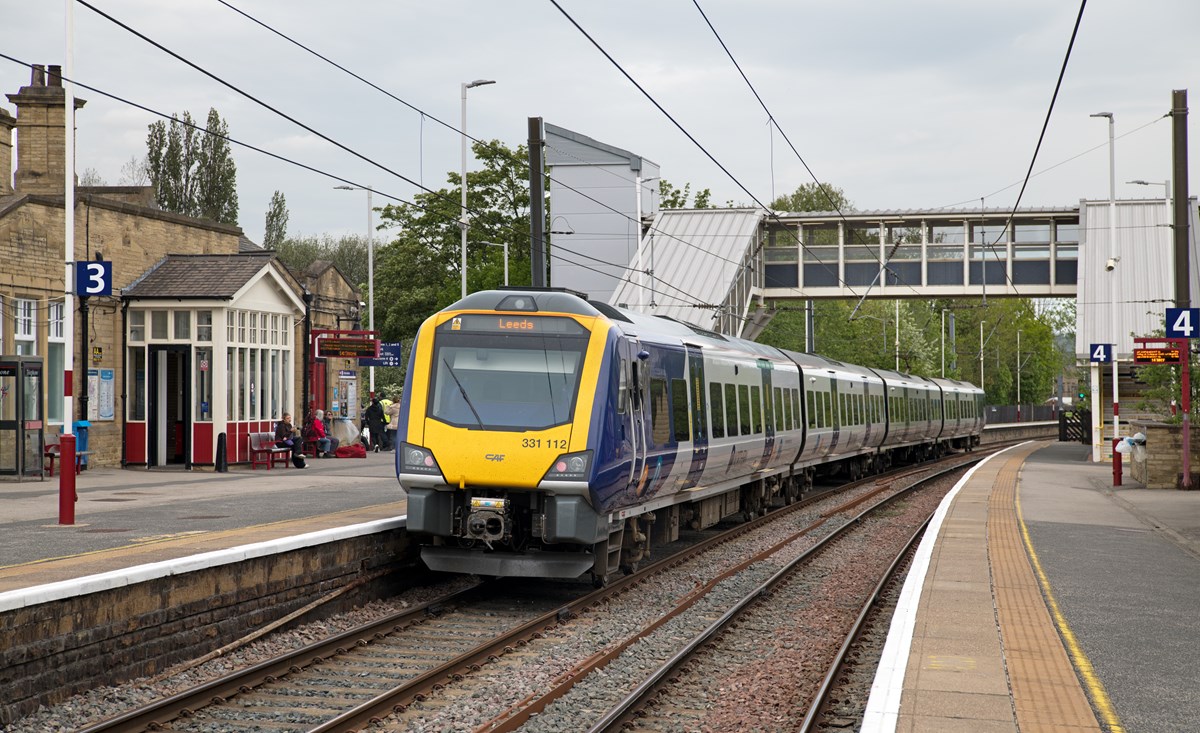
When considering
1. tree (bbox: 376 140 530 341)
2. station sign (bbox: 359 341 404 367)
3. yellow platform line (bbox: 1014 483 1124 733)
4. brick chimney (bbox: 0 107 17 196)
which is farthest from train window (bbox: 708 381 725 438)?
tree (bbox: 376 140 530 341)

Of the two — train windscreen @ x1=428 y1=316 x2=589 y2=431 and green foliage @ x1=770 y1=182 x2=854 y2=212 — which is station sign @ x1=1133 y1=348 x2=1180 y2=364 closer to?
train windscreen @ x1=428 y1=316 x2=589 y2=431

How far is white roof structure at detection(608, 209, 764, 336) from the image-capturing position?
148ft

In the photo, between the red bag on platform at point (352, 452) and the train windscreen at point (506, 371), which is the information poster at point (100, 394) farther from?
the train windscreen at point (506, 371)

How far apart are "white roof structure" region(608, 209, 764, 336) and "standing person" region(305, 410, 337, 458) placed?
1551cm

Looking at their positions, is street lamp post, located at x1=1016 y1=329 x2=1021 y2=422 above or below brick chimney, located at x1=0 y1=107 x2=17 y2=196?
below

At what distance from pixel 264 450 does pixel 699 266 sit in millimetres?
22374

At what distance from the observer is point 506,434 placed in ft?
39.7

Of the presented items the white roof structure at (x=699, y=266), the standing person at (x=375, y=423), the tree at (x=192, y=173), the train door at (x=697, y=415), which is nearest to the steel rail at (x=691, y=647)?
the train door at (x=697, y=415)

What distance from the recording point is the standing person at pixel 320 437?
30.7 meters

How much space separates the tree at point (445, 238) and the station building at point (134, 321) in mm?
33148

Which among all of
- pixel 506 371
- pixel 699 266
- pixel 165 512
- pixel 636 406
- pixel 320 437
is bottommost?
pixel 165 512

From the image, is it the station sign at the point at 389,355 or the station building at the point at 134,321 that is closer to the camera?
the station building at the point at 134,321

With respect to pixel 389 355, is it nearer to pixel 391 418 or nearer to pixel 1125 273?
pixel 391 418

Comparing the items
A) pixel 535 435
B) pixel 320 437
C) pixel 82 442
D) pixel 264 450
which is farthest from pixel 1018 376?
pixel 535 435
